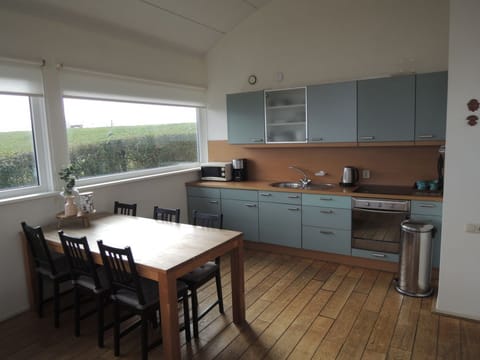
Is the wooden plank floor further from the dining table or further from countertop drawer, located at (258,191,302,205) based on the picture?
countertop drawer, located at (258,191,302,205)

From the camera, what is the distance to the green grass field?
9.96 feet

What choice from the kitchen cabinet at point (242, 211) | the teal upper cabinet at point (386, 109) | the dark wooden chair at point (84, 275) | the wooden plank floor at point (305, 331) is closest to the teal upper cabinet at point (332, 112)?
the teal upper cabinet at point (386, 109)

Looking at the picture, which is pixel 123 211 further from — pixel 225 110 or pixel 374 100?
pixel 374 100

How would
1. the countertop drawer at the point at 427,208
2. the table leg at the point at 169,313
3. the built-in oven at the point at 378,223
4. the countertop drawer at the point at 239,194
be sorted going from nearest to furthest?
the table leg at the point at 169,313
the countertop drawer at the point at 427,208
the built-in oven at the point at 378,223
the countertop drawer at the point at 239,194

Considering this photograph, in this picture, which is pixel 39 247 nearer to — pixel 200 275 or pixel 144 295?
pixel 144 295

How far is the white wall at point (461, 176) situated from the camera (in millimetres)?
2510

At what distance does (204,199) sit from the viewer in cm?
474

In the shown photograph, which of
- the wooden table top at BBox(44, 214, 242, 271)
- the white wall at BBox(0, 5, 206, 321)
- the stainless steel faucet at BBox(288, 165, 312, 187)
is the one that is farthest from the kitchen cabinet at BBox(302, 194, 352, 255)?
the white wall at BBox(0, 5, 206, 321)

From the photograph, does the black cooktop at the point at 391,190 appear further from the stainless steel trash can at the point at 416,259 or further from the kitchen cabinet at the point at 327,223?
Result: the stainless steel trash can at the point at 416,259

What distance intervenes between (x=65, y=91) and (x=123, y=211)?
134 cm

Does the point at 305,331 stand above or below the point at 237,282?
below

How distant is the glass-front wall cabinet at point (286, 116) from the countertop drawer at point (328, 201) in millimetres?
709

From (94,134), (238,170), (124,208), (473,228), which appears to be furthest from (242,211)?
(473,228)

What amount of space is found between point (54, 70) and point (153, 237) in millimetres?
1862
